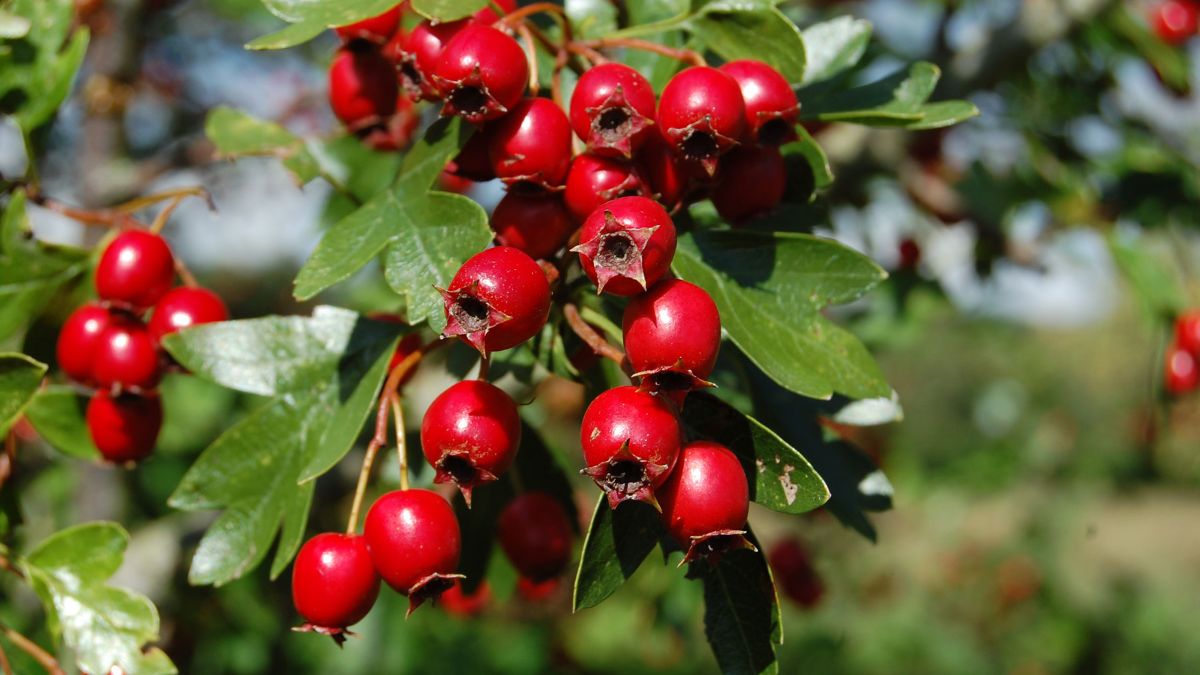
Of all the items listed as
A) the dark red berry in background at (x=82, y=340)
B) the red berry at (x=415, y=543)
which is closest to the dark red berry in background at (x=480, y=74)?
the red berry at (x=415, y=543)

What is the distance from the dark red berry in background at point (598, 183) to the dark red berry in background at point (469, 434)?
188mm

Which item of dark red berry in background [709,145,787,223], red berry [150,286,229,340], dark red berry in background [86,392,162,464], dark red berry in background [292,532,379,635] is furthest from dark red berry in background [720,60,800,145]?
dark red berry in background [86,392,162,464]

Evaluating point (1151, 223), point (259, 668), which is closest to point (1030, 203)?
point (1151, 223)

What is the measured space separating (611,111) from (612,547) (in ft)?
1.28

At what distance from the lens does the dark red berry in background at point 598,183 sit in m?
0.87

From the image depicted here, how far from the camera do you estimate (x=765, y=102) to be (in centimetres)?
91

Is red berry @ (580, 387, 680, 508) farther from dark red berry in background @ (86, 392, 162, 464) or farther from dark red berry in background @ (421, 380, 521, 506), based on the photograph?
dark red berry in background @ (86, 392, 162, 464)

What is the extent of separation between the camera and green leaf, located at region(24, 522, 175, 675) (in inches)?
43.2

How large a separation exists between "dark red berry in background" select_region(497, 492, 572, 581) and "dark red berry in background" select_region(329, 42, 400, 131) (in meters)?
0.52

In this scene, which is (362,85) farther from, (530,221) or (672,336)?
(672,336)

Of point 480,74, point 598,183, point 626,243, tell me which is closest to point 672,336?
point 626,243

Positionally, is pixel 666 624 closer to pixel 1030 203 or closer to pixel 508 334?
pixel 1030 203

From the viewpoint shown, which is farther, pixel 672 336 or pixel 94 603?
pixel 94 603

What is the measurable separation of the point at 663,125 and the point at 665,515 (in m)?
0.35
